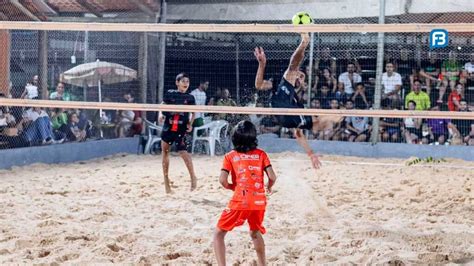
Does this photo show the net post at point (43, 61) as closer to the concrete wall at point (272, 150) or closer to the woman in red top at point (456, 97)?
the concrete wall at point (272, 150)

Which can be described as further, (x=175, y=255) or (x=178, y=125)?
(x=178, y=125)

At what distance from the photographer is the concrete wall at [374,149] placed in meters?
12.5

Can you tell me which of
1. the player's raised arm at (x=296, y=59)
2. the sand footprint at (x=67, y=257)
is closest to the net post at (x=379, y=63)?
the player's raised arm at (x=296, y=59)

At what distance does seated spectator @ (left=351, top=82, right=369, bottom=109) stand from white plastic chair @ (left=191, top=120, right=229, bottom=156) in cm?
246

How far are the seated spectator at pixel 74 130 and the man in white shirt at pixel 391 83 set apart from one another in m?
5.36

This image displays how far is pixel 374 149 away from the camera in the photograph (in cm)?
1307

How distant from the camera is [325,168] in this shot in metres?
10.8

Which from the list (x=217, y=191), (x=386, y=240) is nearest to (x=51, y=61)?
(x=217, y=191)

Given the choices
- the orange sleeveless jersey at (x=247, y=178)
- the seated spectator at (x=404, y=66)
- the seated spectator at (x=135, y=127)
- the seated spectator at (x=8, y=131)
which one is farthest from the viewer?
the seated spectator at (x=135, y=127)

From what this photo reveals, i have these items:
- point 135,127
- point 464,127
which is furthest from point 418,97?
point 135,127

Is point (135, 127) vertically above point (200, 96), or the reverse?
point (200, 96)

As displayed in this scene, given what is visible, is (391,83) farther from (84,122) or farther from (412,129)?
(84,122)

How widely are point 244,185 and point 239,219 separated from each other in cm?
22

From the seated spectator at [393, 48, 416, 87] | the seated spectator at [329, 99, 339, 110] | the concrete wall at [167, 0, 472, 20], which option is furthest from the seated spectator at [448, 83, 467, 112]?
the seated spectator at [329, 99, 339, 110]
